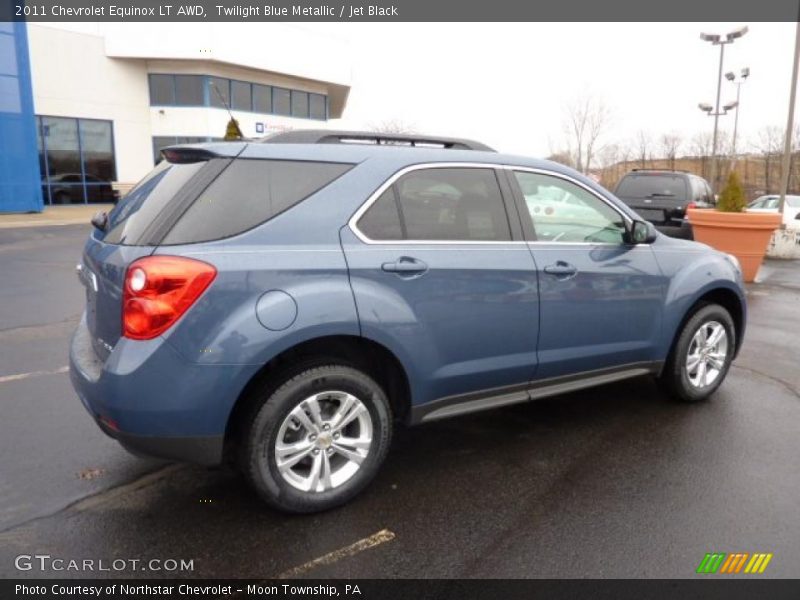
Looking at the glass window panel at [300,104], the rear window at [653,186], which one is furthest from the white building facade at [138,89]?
the rear window at [653,186]

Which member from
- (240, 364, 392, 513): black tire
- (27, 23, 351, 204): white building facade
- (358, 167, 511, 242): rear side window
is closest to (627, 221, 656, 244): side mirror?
(358, 167, 511, 242): rear side window

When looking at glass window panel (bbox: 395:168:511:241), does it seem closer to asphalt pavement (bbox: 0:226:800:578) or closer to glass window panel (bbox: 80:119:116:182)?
asphalt pavement (bbox: 0:226:800:578)

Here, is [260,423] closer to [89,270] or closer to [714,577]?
[89,270]

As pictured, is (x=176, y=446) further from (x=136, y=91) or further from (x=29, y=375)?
(x=136, y=91)

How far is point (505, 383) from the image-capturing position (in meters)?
Answer: 3.58

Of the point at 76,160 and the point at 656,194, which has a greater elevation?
the point at 76,160

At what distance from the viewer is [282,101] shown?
106 feet

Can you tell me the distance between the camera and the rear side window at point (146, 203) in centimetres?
290

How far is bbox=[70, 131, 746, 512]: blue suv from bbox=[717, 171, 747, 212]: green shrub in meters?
6.84

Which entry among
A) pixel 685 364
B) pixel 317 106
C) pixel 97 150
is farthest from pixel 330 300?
pixel 317 106

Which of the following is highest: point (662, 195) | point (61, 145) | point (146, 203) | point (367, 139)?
point (61, 145)

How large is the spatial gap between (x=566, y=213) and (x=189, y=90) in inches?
1131

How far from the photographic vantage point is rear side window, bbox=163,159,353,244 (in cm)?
278
